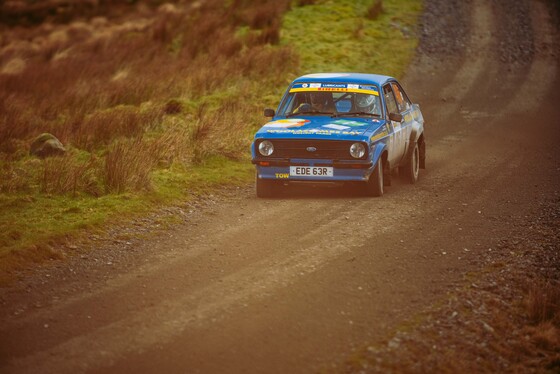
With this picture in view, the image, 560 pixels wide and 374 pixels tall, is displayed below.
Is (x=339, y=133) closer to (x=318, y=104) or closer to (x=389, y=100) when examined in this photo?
(x=318, y=104)

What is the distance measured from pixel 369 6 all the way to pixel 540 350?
25.8 meters

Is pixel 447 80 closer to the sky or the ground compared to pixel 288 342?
closer to the ground

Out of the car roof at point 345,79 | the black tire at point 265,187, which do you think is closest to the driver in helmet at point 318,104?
the car roof at point 345,79

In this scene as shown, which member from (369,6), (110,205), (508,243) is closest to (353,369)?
(508,243)

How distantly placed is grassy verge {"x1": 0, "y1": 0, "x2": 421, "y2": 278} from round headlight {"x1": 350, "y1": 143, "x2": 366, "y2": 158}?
246cm

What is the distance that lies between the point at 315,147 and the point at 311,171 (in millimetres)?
322

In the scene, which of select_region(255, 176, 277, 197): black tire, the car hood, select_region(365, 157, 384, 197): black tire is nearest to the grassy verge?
select_region(255, 176, 277, 197): black tire

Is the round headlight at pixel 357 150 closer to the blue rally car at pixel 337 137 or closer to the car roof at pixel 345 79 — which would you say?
the blue rally car at pixel 337 137

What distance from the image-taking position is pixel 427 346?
6.64 m

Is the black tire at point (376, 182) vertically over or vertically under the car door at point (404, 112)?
under

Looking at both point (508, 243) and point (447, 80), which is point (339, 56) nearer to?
point (447, 80)

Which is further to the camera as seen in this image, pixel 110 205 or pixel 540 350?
pixel 110 205

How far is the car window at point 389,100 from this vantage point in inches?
502

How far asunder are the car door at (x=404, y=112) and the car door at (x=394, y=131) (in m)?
0.07
